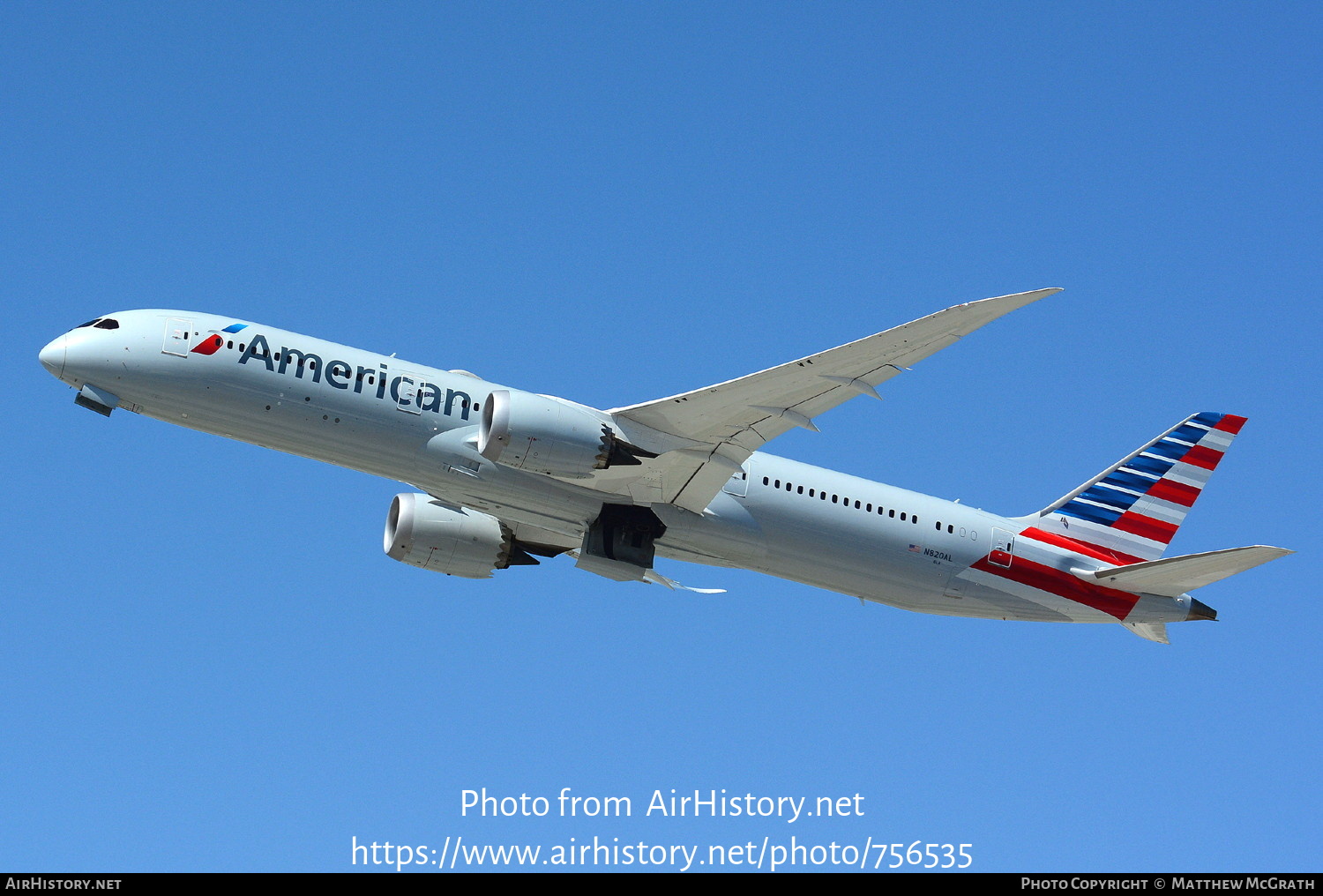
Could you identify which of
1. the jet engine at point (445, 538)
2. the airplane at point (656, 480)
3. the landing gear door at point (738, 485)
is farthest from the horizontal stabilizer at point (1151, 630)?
the jet engine at point (445, 538)

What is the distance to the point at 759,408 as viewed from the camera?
31.0 metres

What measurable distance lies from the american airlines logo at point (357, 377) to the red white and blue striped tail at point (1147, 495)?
17.3 metres

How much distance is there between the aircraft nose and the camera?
1211 inches

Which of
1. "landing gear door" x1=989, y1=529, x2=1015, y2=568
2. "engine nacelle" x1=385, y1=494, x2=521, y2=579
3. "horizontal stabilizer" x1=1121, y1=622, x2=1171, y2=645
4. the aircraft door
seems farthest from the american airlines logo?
"horizontal stabilizer" x1=1121, y1=622, x2=1171, y2=645

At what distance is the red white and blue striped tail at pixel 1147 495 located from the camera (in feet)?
128

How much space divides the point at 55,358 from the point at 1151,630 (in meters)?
29.4

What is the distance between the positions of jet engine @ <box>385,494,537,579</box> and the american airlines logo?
595 cm

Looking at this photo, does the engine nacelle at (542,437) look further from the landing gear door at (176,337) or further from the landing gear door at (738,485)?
the landing gear door at (176,337)

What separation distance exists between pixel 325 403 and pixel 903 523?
50.0 ft

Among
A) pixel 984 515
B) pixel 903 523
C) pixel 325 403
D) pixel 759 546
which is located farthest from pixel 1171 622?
pixel 325 403

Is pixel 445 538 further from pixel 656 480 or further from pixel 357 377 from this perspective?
pixel 656 480

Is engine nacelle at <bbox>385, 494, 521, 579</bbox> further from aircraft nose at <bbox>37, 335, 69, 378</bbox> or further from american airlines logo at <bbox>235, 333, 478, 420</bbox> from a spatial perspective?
aircraft nose at <bbox>37, 335, 69, 378</bbox>

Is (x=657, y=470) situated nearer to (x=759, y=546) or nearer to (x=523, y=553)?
(x=759, y=546)

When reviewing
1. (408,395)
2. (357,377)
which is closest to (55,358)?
(357,377)
